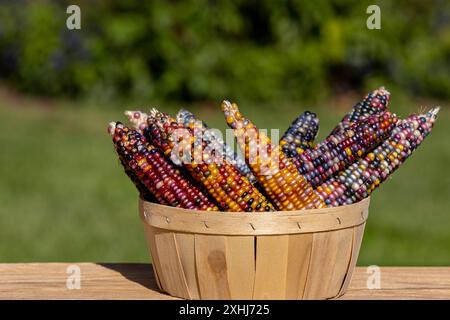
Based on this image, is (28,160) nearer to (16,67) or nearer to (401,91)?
(16,67)

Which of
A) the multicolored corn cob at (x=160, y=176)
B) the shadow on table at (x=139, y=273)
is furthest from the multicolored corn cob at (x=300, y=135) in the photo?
the shadow on table at (x=139, y=273)

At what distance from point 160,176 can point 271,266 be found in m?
0.41

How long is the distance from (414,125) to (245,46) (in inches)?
276

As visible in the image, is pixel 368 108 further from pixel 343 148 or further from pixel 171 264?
pixel 171 264

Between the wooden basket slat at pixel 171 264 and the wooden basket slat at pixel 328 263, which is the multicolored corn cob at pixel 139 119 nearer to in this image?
the wooden basket slat at pixel 171 264

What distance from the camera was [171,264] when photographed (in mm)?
2447

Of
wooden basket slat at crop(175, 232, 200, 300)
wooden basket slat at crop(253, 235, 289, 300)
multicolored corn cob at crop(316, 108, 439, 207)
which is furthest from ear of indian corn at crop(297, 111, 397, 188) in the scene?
wooden basket slat at crop(175, 232, 200, 300)

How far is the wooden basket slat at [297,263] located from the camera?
7.62 feet

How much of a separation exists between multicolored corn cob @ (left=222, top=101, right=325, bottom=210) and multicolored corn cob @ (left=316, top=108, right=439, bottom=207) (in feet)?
0.26

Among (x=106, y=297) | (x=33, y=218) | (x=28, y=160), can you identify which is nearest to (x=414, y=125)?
(x=106, y=297)

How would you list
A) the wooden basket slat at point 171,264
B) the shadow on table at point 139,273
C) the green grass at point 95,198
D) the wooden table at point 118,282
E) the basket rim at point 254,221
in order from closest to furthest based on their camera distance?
the basket rim at point 254,221 → the wooden basket slat at point 171,264 → the wooden table at point 118,282 → the shadow on table at point 139,273 → the green grass at point 95,198

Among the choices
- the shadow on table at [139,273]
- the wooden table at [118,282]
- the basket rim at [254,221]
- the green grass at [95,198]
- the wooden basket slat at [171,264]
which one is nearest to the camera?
the basket rim at [254,221]
